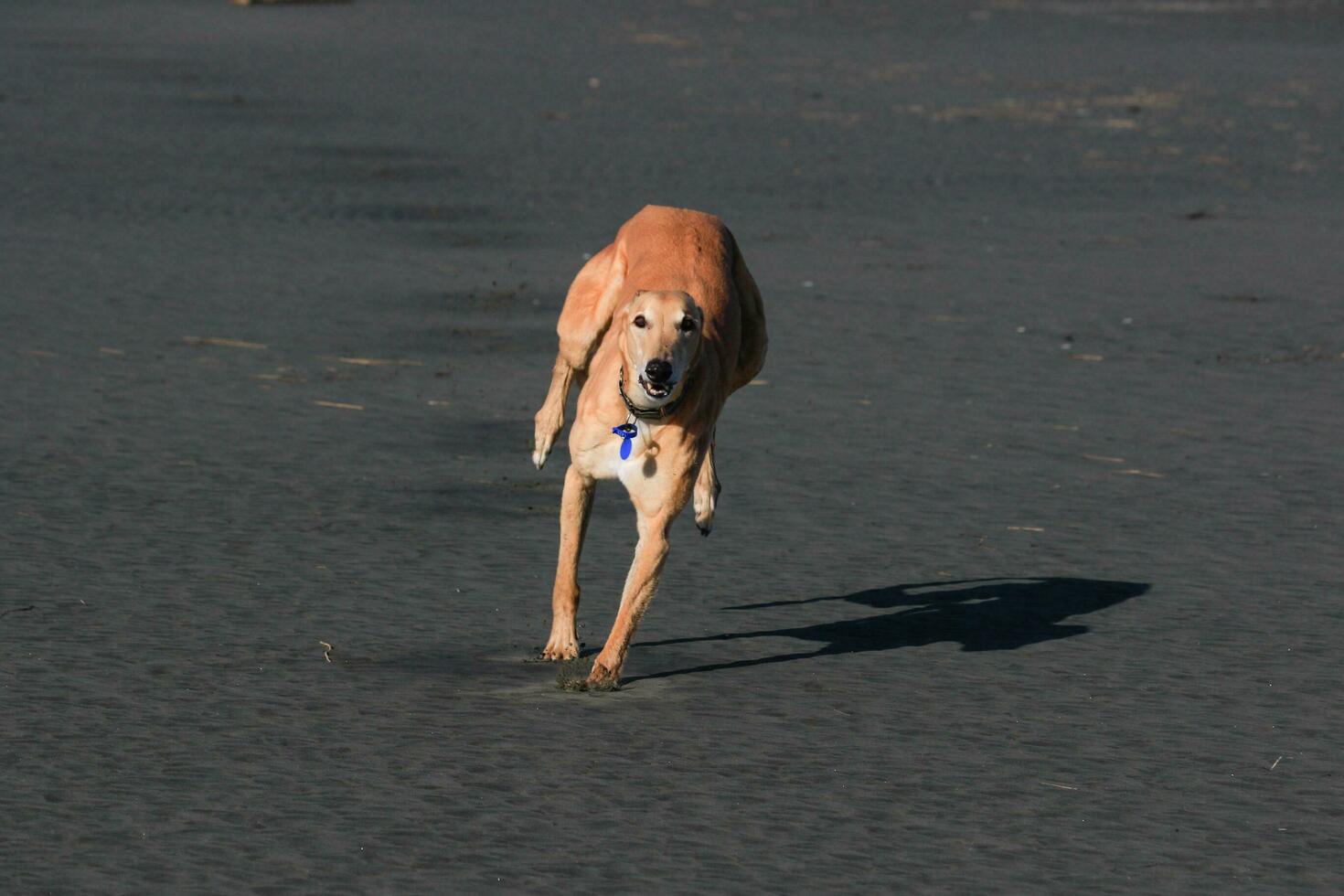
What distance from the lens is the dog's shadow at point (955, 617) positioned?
8531 mm

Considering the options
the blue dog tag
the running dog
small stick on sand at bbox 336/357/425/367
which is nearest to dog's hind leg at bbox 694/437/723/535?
the running dog

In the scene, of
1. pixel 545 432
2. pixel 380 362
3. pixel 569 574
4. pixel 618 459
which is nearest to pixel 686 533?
pixel 545 432

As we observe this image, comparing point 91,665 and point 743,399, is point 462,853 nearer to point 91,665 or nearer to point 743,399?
point 91,665

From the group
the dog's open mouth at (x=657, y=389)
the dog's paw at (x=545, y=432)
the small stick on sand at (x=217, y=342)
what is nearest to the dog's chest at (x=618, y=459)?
the dog's open mouth at (x=657, y=389)

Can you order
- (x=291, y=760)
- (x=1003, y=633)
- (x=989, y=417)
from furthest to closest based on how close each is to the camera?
(x=989, y=417) < (x=1003, y=633) < (x=291, y=760)

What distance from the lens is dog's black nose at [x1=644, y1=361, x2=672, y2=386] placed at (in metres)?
7.54

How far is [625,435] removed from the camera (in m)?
7.89

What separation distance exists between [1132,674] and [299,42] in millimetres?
29862

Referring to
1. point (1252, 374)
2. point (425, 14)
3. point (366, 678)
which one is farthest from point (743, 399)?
point (425, 14)

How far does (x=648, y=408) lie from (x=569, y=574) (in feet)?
2.35

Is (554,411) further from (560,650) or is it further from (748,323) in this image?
(560,650)

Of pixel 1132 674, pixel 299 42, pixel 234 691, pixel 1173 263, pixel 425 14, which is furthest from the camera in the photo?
pixel 425 14

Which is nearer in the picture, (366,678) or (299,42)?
(366,678)

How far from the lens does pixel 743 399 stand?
13.1 m
